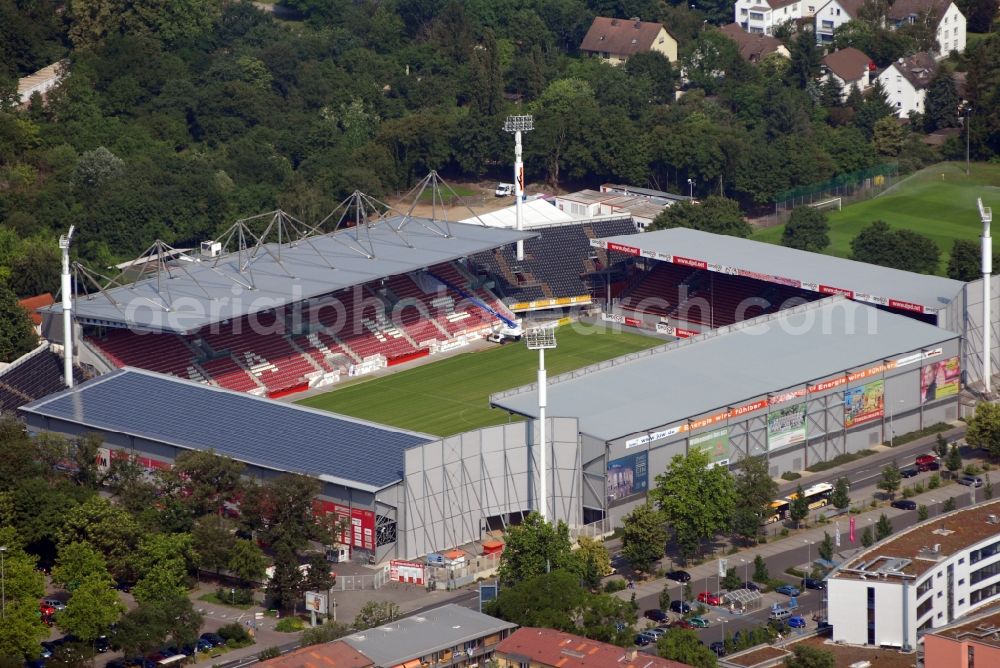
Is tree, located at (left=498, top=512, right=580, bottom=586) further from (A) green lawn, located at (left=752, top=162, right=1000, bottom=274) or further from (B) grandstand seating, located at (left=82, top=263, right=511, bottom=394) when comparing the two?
(A) green lawn, located at (left=752, top=162, right=1000, bottom=274)

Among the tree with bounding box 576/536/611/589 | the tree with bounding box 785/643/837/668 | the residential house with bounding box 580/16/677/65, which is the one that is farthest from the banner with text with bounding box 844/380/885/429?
the residential house with bounding box 580/16/677/65

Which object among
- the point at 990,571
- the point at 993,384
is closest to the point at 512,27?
the point at 993,384

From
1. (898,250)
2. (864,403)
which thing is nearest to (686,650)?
(864,403)

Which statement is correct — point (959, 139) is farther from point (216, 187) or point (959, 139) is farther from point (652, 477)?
point (652, 477)

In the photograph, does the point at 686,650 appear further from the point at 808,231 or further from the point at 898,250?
the point at 808,231

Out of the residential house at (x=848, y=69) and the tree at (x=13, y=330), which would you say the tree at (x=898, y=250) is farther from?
the tree at (x=13, y=330)

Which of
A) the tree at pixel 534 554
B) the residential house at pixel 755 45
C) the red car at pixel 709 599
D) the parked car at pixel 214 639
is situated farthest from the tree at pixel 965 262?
the parked car at pixel 214 639
